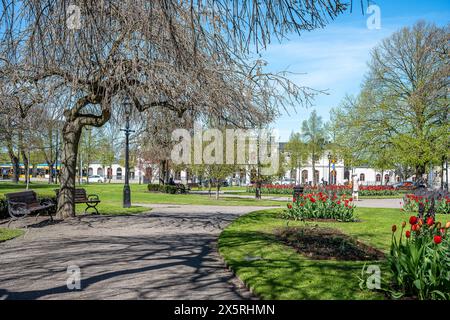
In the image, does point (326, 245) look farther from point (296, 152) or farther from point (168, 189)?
point (296, 152)

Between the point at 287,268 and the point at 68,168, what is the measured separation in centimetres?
846

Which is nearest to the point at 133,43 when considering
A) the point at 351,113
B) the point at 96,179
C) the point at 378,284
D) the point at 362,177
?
the point at 378,284

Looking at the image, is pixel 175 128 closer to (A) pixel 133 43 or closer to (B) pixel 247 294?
(A) pixel 133 43

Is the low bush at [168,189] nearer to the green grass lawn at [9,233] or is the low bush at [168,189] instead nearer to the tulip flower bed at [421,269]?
the green grass lawn at [9,233]

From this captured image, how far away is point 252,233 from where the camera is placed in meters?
9.91

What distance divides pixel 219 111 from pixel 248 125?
3.38ft

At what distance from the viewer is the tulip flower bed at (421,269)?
4.11m

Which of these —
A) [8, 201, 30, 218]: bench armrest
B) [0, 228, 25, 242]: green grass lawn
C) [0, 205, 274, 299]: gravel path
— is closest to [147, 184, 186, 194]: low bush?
[8, 201, 30, 218]: bench armrest

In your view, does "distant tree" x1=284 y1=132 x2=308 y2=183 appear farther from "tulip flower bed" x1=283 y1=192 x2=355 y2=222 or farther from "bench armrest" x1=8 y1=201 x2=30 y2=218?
"bench armrest" x1=8 y1=201 x2=30 y2=218

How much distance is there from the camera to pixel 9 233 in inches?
381

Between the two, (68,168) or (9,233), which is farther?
(68,168)

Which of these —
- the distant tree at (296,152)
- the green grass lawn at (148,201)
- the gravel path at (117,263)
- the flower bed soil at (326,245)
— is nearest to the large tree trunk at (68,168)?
the gravel path at (117,263)

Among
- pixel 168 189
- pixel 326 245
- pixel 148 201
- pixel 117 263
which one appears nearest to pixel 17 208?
pixel 117 263
